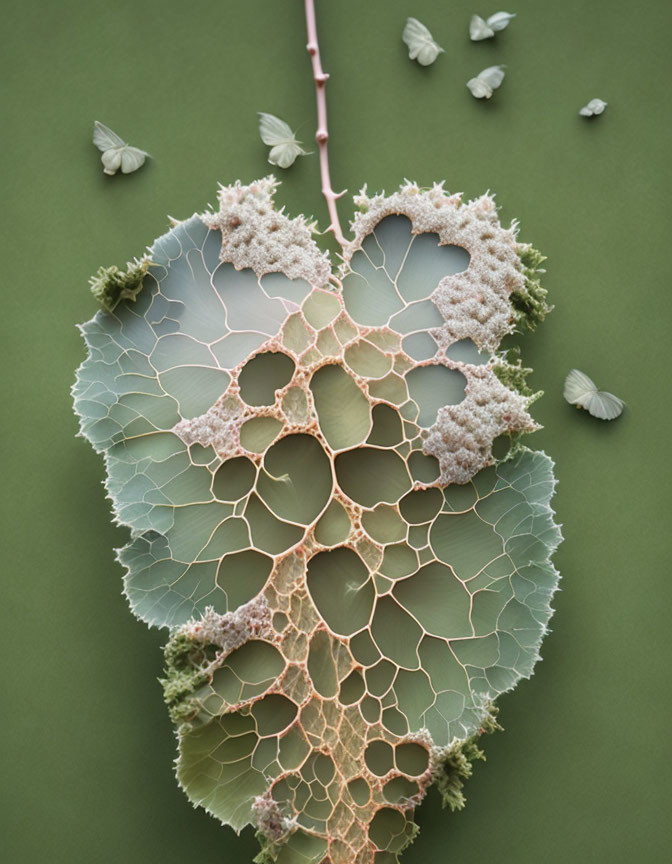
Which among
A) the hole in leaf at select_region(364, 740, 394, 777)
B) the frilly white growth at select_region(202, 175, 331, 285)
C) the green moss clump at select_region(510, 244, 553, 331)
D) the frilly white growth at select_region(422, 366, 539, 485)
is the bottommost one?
the hole in leaf at select_region(364, 740, 394, 777)

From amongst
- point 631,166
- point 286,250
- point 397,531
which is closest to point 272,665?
point 397,531

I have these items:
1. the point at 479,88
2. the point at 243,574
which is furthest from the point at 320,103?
the point at 243,574

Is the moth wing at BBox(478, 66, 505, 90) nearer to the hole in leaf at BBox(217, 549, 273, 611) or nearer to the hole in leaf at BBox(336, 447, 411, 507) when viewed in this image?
the hole in leaf at BBox(336, 447, 411, 507)

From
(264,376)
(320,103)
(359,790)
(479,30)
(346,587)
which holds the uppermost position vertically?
(479,30)

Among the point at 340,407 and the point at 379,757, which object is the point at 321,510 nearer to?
Answer: the point at 340,407

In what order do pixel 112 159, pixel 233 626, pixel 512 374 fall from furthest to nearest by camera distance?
pixel 112 159 → pixel 512 374 → pixel 233 626

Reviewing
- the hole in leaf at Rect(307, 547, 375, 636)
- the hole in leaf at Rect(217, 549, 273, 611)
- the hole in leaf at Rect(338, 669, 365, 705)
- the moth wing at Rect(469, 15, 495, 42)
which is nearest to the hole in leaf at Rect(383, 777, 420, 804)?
the hole in leaf at Rect(338, 669, 365, 705)
